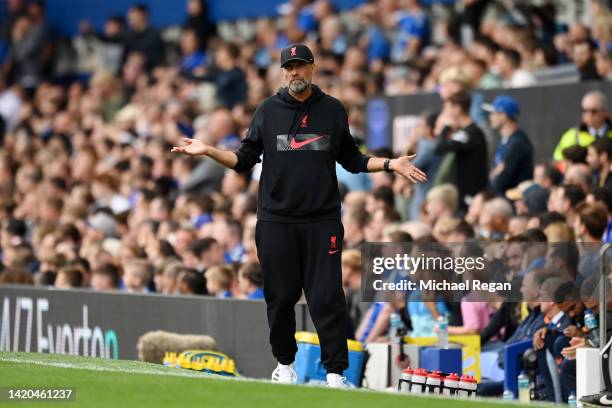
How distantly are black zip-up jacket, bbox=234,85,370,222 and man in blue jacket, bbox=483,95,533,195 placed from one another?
509 cm

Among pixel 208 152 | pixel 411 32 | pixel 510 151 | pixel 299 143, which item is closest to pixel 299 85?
pixel 299 143

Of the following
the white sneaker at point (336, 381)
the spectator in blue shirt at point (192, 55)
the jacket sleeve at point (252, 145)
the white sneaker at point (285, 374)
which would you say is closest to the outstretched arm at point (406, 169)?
A: the jacket sleeve at point (252, 145)

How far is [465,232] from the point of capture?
41.2 feet

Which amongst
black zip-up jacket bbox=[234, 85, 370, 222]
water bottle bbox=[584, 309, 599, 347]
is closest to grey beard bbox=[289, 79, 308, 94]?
black zip-up jacket bbox=[234, 85, 370, 222]

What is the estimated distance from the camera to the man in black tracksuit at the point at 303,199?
9023 millimetres

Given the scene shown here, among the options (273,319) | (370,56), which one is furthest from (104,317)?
(370,56)

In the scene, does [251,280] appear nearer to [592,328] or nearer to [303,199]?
[592,328]

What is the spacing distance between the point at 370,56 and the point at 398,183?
4975 millimetres

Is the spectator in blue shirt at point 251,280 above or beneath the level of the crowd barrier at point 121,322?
above

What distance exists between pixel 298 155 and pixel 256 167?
821cm

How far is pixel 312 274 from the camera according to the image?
9117mm

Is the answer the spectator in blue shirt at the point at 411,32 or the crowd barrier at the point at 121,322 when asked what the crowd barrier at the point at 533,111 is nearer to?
the spectator in blue shirt at the point at 411,32

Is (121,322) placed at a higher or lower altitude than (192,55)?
lower

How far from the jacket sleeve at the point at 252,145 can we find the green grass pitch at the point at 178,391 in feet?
4.27
